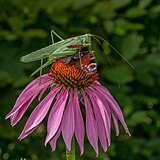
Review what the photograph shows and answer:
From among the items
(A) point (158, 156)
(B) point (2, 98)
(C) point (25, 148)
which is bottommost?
(A) point (158, 156)

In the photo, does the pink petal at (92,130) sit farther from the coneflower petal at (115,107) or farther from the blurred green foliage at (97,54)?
the blurred green foliage at (97,54)

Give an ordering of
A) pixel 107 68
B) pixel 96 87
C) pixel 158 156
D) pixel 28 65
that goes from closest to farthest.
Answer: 1. pixel 96 87
2. pixel 28 65
3. pixel 107 68
4. pixel 158 156

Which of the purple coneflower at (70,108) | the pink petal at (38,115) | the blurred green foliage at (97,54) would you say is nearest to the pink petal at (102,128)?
the purple coneflower at (70,108)

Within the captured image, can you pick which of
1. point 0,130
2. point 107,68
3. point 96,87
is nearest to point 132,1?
point 107,68

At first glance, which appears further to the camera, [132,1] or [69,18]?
[132,1]

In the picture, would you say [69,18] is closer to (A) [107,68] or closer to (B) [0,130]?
(A) [107,68]

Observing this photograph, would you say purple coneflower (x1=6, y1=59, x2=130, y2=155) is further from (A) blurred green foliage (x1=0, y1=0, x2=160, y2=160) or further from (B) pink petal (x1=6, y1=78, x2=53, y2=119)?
(A) blurred green foliage (x1=0, y1=0, x2=160, y2=160)

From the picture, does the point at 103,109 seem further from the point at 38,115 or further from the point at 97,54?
the point at 97,54
